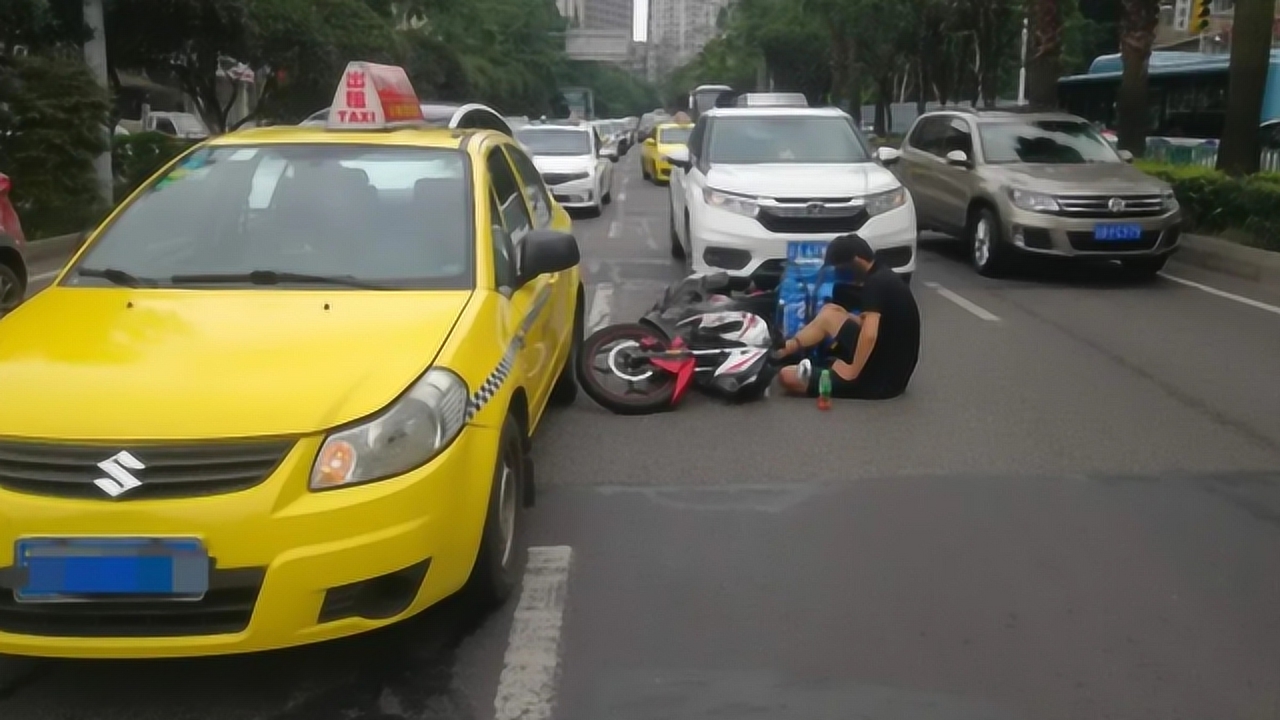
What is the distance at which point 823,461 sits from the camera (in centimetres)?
704

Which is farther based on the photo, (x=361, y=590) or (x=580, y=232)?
(x=580, y=232)

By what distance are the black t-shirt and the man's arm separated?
0.12 feet

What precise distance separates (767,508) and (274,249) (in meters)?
2.34

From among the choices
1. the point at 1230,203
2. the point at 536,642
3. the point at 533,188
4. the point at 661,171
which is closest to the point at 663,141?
the point at 661,171

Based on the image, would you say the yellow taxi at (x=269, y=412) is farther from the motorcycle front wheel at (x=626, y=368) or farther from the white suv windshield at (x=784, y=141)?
the white suv windshield at (x=784, y=141)

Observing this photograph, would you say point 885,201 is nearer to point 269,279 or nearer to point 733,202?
point 733,202

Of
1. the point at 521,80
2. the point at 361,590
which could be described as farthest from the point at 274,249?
the point at 521,80

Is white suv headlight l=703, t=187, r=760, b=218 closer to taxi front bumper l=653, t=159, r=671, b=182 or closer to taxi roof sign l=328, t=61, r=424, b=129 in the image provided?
taxi roof sign l=328, t=61, r=424, b=129

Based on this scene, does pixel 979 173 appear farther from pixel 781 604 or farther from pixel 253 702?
pixel 253 702

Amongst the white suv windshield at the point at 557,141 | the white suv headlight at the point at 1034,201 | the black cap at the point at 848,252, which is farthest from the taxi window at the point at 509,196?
the white suv windshield at the point at 557,141

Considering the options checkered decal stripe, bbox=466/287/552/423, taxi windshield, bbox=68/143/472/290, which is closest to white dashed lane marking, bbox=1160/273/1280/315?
checkered decal stripe, bbox=466/287/552/423

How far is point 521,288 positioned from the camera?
5941mm

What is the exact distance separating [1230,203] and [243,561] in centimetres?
1409

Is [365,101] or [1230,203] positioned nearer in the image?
[365,101]
